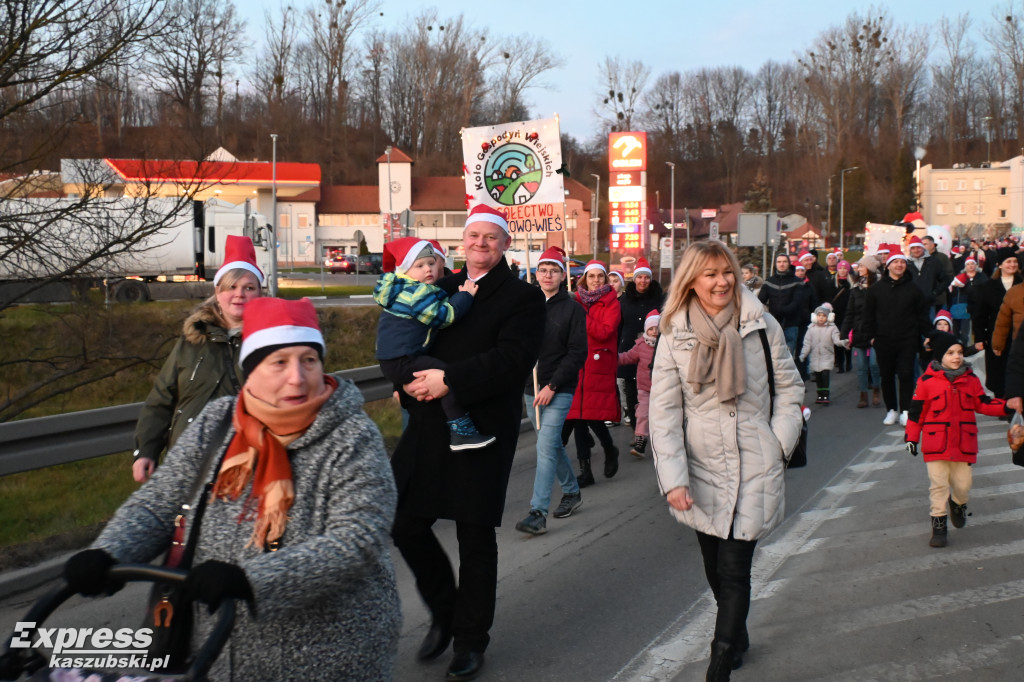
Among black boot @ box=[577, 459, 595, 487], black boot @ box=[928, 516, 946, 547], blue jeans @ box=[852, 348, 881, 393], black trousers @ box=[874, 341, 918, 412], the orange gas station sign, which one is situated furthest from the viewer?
the orange gas station sign

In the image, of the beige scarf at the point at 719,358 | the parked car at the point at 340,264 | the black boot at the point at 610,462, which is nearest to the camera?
the beige scarf at the point at 719,358

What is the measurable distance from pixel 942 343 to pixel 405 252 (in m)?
4.58

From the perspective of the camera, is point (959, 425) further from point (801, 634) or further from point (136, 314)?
point (136, 314)

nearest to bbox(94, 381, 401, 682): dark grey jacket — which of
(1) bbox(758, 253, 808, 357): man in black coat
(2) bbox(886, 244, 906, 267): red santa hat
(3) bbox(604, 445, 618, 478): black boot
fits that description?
(3) bbox(604, 445, 618, 478): black boot

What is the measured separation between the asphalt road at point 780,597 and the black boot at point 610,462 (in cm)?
55

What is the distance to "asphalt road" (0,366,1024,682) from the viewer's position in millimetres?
4773

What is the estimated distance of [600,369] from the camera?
884 centimetres

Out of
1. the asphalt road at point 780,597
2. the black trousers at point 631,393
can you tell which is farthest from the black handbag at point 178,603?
the black trousers at point 631,393

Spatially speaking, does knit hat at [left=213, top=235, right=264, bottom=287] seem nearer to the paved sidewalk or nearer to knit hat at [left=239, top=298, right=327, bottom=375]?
knit hat at [left=239, top=298, right=327, bottom=375]

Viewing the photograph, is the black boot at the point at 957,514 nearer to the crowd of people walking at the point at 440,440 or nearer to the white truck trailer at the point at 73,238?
the crowd of people walking at the point at 440,440

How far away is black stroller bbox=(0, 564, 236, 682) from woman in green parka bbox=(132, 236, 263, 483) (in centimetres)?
219

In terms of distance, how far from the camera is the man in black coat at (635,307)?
36.8 feet

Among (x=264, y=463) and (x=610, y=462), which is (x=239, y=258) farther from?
(x=610, y=462)


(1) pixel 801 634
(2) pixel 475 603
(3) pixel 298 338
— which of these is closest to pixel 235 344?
(2) pixel 475 603
